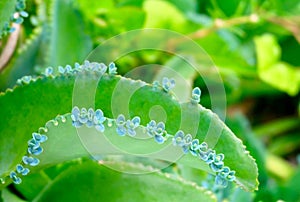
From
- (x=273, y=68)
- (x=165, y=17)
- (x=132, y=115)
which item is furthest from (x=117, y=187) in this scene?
(x=273, y=68)

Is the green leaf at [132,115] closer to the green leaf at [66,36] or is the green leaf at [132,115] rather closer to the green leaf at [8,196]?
the green leaf at [8,196]

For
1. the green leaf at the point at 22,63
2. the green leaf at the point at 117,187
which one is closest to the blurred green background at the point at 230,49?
the green leaf at the point at 22,63

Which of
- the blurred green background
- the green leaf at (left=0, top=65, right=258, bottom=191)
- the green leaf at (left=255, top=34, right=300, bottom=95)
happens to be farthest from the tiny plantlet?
the green leaf at (left=255, top=34, right=300, bottom=95)

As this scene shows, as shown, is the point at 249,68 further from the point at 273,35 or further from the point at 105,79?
the point at 105,79

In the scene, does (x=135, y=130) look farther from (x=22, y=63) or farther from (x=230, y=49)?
(x=230, y=49)

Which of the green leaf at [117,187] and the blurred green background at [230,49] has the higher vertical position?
the blurred green background at [230,49]

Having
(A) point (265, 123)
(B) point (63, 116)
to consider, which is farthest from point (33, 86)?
(A) point (265, 123)
